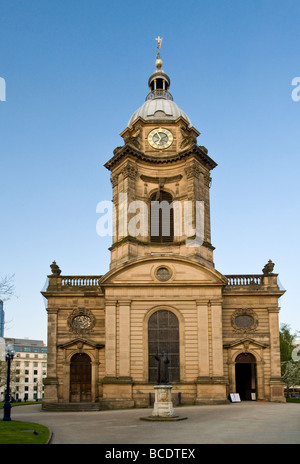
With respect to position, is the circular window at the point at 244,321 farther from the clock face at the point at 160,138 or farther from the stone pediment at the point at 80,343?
the clock face at the point at 160,138

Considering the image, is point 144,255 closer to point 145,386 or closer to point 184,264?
point 184,264

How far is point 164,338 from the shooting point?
37719mm

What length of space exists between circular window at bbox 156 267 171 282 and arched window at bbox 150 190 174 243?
14.3ft

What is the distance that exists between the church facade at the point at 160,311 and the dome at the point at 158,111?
4.00 metres

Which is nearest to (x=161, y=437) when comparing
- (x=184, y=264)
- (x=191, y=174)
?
(x=184, y=264)

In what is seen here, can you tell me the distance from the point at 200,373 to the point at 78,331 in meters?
10.3

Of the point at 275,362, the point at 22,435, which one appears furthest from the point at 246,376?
the point at 22,435

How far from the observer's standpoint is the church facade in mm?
36781

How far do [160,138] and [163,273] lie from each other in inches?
541

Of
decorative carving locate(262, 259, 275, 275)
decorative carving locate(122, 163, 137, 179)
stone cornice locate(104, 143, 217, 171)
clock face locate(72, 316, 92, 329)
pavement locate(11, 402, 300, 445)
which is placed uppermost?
stone cornice locate(104, 143, 217, 171)

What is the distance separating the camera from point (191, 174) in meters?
43.2

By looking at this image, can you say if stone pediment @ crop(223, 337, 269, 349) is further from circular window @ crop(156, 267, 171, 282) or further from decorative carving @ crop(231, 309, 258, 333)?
circular window @ crop(156, 267, 171, 282)

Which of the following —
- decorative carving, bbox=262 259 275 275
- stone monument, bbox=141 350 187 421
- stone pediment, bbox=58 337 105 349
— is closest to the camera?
stone monument, bbox=141 350 187 421

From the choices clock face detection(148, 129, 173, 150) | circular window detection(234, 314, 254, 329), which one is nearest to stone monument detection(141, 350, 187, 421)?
circular window detection(234, 314, 254, 329)
